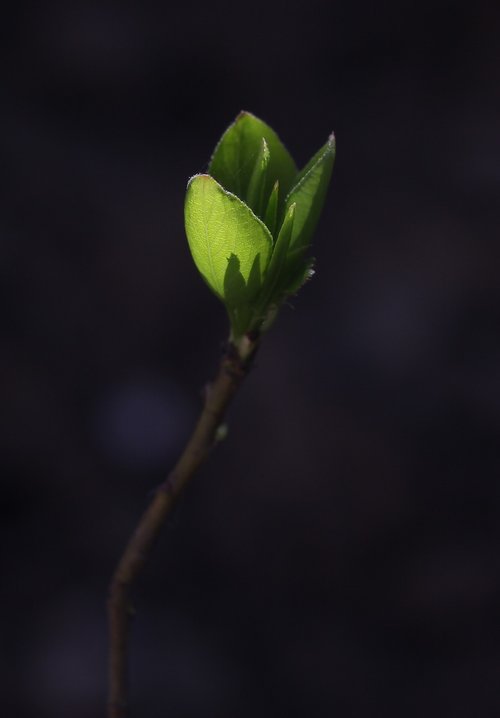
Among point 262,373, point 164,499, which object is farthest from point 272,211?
point 262,373

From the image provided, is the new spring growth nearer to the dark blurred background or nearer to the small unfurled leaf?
the small unfurled leaf

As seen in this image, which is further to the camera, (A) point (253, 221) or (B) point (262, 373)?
(B) point (262, 373)

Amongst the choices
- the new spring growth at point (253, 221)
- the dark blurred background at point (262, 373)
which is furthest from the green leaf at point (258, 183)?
the dark blurred background at point (262, 373)

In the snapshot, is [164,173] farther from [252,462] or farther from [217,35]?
[252,462]

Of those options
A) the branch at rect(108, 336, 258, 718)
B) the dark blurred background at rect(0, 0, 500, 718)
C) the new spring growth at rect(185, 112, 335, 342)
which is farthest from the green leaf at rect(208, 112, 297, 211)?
→ the dark blurred background at rect(0, 0, 500, 718)

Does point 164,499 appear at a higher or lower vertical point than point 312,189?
lower

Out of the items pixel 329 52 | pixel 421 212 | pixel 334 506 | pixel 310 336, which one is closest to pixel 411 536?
pixel 334 506

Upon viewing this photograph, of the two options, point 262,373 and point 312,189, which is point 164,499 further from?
point 262,373
